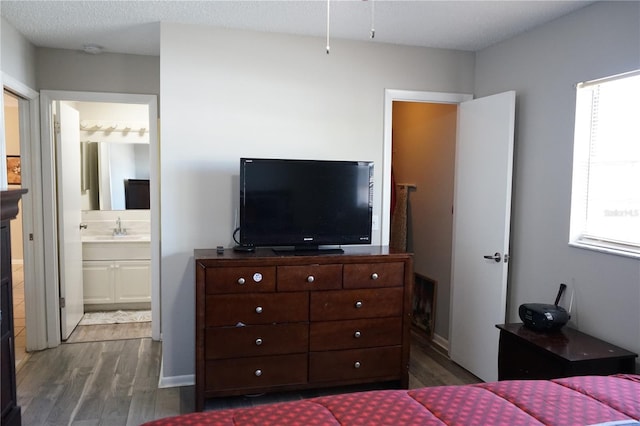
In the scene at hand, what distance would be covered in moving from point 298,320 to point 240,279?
0.46 meters

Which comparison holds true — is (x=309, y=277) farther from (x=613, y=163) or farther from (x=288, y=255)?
(x=613, y=163)

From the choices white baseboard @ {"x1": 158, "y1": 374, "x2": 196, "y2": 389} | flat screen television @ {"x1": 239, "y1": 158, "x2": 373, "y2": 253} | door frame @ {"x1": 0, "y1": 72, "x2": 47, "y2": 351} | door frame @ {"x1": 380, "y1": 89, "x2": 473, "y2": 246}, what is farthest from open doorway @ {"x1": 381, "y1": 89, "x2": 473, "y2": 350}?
door frame @ {"x1": 0, "y1": 72, "x2": 47, "y2": 351}

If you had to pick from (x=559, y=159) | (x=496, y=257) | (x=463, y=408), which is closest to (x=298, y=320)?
(x=496, y=257)

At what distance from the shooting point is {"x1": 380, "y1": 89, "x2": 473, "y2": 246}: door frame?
369 cm

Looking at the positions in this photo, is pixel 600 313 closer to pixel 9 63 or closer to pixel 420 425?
pixel 420 425

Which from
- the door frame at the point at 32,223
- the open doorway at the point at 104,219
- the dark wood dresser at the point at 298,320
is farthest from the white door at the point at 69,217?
the dark wood dresser at the point at 298,320

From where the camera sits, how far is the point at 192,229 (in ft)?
11.0

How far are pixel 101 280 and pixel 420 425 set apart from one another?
436 centimetres

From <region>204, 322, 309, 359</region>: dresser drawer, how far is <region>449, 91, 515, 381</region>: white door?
134 centimetres

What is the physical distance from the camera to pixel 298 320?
120 inches

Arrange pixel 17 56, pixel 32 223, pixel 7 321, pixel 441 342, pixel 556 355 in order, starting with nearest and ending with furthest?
pixel 556 355
pixel 7 321
pixel 17 56
pixel 32 223
pixel 441 342

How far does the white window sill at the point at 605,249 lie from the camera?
2515 mm

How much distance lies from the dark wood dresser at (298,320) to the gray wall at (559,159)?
2.89 feet

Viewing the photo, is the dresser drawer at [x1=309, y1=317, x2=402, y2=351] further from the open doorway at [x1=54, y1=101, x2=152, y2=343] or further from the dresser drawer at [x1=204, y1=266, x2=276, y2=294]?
the open doorway at [x1=54, y1=101, x2=152, y2=343]
